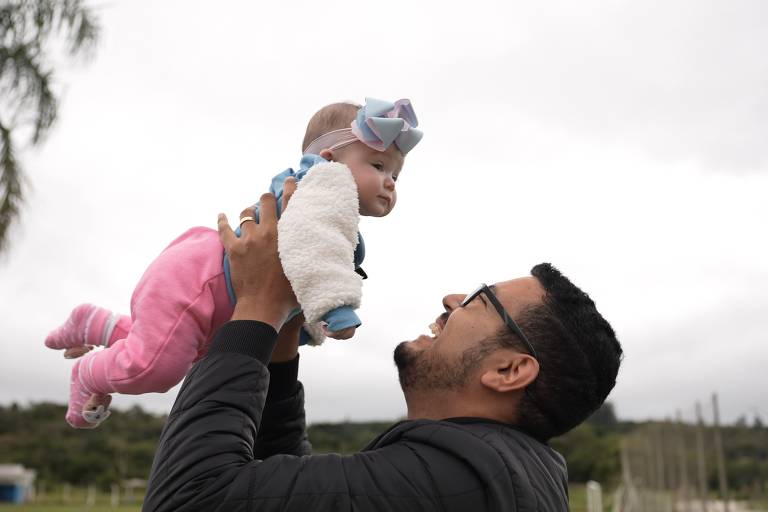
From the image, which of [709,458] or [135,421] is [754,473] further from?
[135,421]

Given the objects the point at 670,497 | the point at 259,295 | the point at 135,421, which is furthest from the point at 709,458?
the point at 135,421

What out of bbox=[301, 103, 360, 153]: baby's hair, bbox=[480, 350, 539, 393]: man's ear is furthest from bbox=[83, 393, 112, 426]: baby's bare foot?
bbox=[480, 350, 539, 393]: man's ear

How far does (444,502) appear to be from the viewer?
69.3 inches

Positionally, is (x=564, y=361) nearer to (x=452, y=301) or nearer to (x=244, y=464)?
(x=452, y=301)

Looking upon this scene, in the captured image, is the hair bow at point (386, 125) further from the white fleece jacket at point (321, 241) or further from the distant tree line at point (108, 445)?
the distant tree line at point (108, 445)

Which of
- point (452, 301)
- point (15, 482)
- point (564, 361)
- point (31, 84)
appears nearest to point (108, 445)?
point (15, 482)

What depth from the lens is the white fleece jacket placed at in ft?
6.03

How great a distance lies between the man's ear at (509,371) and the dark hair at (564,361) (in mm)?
27

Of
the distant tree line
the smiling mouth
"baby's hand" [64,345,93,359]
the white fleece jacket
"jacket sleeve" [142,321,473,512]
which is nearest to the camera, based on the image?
"jacket sleeve" [142,321,473,512]

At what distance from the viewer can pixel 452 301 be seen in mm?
2332

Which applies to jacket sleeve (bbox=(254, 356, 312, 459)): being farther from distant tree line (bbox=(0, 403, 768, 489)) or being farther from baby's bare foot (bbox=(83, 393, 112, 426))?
distant tree line (bbox=(0, 403, 768, 489))

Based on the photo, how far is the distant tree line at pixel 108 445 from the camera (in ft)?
165

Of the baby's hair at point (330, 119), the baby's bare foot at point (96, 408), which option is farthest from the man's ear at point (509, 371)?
the baby's bare foot at point (96, 408)

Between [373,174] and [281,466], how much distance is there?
0.81 m
